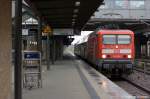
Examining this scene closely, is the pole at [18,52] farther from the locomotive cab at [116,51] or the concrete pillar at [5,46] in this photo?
the locomotive cab at [116,51]

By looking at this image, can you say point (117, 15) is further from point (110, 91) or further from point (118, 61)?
point (110, 91)

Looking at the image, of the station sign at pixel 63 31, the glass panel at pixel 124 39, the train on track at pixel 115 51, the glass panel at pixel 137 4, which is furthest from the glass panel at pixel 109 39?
the glass panel at pixel 137 4

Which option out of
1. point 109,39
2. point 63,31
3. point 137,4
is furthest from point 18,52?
point 137,4

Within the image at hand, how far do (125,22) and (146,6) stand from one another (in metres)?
14.9

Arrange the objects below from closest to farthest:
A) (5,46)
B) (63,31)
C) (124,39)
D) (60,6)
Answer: (5,46)
(60,6)
(124,39)
(63,31)

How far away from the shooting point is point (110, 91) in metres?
16.0

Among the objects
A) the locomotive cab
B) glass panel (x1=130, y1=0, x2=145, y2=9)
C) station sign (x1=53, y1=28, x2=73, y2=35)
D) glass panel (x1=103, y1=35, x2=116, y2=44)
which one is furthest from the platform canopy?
glass panel (x1=130, y1=0, x2=145, y2=9)

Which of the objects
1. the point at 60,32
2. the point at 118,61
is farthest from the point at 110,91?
the point at 60,32

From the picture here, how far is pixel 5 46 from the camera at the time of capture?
10.7 meters

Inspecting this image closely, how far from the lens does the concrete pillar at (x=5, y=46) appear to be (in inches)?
410

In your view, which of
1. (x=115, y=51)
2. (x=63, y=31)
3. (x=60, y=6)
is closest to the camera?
(x=60, y=6)

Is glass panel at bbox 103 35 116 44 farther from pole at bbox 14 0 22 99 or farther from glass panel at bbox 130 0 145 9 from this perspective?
glass panel at bbox 130 0 145 9

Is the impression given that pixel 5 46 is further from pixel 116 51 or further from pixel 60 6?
pixel 116 51

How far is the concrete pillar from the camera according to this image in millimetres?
10422
